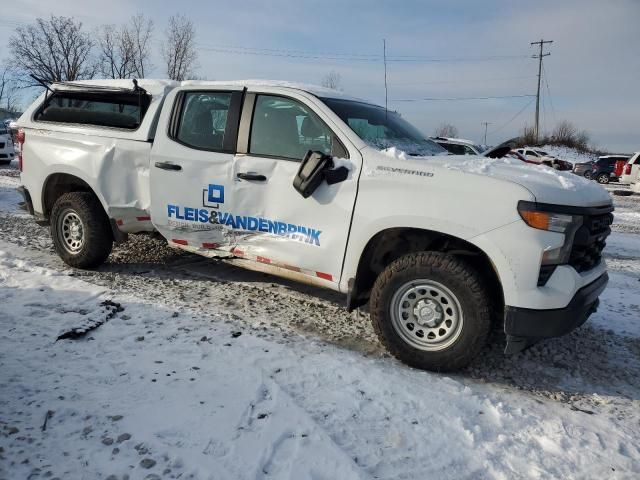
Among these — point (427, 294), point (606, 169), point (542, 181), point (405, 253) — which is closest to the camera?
point (542, 181)

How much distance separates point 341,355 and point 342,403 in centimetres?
68

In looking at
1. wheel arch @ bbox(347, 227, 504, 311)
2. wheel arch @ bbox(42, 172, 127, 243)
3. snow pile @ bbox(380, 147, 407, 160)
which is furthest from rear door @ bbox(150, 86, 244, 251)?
snow pile @ bbox(380, 147, 407, 160)

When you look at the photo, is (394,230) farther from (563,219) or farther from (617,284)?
(617,284)

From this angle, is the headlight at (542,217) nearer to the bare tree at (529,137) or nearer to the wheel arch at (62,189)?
the wheel arch at (62,189)

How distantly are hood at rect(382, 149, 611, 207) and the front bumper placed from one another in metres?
0.62

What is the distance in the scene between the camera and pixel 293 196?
→ 396 centimetres

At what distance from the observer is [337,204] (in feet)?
12.3

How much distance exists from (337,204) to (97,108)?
10.2 feet

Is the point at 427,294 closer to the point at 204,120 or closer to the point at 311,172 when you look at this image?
the point at 311,172

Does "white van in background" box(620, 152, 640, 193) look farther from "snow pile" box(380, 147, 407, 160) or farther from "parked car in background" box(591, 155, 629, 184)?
"snow pile" box(380, 147, 407, 160)

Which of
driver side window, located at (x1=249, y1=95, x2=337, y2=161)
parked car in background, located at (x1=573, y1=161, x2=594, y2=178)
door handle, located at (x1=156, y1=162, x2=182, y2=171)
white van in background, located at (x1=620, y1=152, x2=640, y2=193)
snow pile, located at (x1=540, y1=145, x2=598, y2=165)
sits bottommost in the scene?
door handle, located at (x1=156, y1=162, x2=182, y2=171)

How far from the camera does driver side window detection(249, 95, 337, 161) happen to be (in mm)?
3973

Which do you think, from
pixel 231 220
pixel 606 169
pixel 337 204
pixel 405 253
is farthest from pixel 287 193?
pixel 606 169

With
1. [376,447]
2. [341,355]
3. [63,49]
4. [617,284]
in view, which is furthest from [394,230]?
[63,49]
